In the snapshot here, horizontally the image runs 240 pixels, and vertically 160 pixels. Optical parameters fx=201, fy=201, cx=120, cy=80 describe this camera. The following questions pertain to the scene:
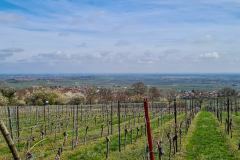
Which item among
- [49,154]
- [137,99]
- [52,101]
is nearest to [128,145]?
[49,154]

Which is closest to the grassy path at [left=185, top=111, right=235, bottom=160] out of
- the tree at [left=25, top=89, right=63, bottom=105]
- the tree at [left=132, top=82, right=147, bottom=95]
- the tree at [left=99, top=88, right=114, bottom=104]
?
the tree at [left=99, top=88, right=114, bottom=104]

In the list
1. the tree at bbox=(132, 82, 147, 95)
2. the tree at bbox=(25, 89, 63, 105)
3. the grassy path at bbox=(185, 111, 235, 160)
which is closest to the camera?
the grassy path at bbox=(185, 111, 235, 160)

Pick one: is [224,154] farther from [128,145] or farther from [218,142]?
[128,145]

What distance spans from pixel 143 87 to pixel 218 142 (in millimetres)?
49072

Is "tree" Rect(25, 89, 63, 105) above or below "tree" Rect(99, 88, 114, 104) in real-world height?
above

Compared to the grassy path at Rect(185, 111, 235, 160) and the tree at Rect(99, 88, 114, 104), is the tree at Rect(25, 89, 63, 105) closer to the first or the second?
the tree at Rect(99, 88, 114, 104)

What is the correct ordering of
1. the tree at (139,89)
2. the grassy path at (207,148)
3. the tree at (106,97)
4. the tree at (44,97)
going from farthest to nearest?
the tree at (139,89) → the tree at (106,97) → the tree at (44,97) → the grassy path at (207,148)

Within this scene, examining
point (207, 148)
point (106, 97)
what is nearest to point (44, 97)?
point (106, 97)

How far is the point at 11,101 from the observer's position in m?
41.2

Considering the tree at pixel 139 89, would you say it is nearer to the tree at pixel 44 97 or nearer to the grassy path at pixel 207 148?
the tree at pixel 44 97

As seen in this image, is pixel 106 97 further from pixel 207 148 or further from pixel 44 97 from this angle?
pixel 207 148

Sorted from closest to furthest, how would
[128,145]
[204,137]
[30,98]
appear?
1. [128,145]
2. [204,137]
3. [30,98]

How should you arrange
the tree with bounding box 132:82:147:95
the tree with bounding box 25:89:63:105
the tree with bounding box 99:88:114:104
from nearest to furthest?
the tree with bounding box 25:89:63:105 < the tree with bounding box 99:88:114:104 < the tree with bounding box 132:82:147:95

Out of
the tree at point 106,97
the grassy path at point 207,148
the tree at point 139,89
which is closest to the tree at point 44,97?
the tree at point 106,97
